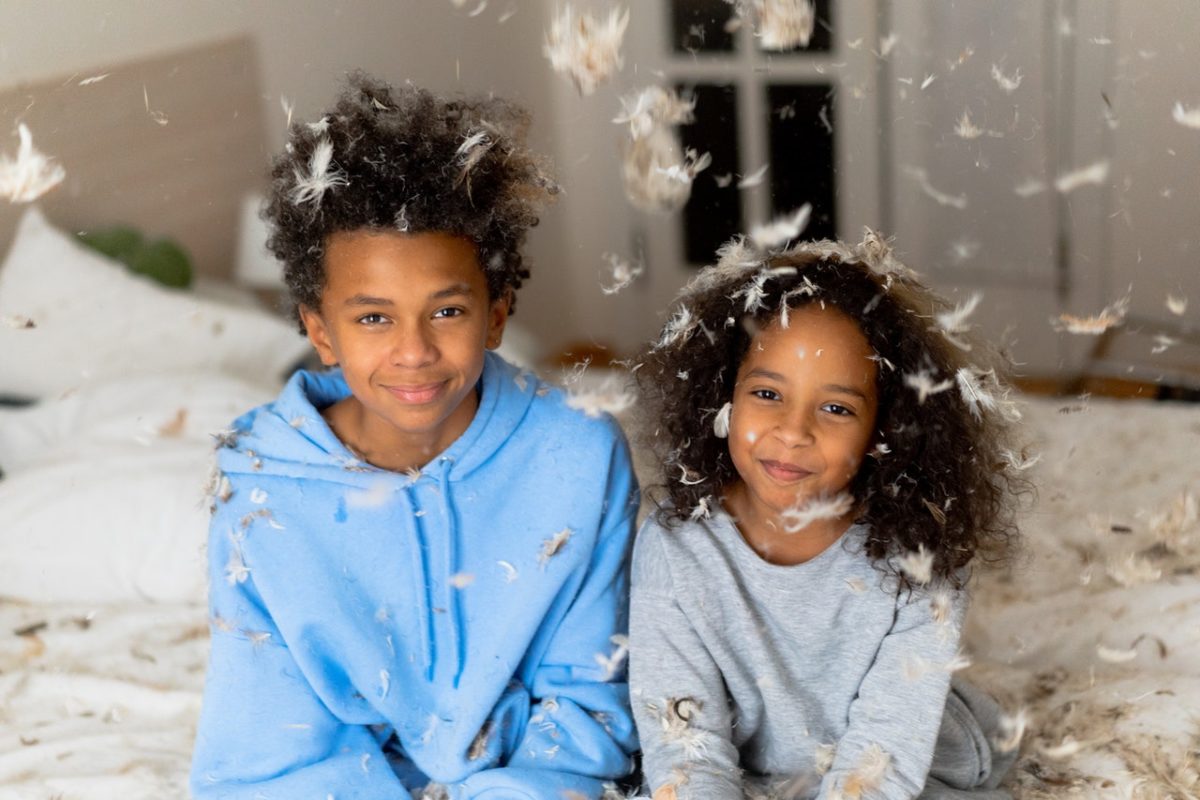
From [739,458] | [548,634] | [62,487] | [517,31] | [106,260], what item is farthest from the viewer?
[517,31]

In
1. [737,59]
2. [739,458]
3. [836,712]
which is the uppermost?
[737,59]

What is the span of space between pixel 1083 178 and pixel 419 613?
1.79 metres

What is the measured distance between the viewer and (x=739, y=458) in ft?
4.12

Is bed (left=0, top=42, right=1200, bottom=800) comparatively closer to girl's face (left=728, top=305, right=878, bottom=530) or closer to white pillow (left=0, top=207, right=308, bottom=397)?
white pillow (left=0, top=207, right=308, bottom=397)

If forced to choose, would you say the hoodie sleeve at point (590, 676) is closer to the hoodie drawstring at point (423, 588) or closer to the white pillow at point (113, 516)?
the hoodie drawstring at point (423, 588)

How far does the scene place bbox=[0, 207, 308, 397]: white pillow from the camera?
2.11m

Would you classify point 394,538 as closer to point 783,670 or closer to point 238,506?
point 238,506

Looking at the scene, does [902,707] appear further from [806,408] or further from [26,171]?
[26,171]

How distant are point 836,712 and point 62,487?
1.16 m

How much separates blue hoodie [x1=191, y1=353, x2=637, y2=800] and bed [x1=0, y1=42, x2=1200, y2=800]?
0.69 feet

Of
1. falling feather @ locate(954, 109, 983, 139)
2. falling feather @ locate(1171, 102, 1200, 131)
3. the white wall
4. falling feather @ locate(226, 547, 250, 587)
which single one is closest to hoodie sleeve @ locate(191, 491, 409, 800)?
falling feather @ locate(226, 547, 250, 587)

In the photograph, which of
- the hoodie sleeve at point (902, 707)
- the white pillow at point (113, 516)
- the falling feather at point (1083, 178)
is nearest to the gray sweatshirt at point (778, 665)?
the hoodie sleeve at point (902, 707)

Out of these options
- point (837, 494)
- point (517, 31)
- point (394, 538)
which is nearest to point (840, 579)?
point (837, 494)

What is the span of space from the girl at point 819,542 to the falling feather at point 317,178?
378 mm
